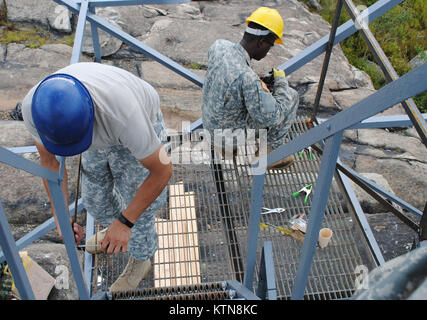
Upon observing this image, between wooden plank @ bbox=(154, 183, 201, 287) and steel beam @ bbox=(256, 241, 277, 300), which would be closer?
steel beam @ bbox=(256, 241, 277, 300)

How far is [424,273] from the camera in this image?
0.81 meters

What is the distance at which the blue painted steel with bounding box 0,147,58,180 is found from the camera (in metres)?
1.47

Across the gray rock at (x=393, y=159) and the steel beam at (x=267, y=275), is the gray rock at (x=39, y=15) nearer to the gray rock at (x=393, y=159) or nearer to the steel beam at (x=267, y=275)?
the gray rock at (x=393, y=159)

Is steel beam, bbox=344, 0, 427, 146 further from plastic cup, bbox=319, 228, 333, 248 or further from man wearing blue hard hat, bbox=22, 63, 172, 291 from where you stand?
man wearing blue hard hat, bbox=22, 63, 172, 291

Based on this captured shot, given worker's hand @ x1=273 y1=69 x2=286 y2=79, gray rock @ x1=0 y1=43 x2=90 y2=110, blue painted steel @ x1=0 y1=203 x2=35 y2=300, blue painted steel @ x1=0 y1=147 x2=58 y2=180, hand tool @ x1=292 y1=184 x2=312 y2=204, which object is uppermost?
gray rock @ x1=0 y1=43 x2=90 y2=110

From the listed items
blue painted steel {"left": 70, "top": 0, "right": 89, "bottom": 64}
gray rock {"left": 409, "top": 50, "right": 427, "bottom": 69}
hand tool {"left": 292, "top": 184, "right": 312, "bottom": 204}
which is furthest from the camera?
gray rock {"left": 409, "top": 50, "right": 427, "bottom": 69}

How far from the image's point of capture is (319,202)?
163 cm

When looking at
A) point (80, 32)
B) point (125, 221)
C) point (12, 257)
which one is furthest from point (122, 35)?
point (12, 257)

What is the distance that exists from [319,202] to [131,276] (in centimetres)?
196

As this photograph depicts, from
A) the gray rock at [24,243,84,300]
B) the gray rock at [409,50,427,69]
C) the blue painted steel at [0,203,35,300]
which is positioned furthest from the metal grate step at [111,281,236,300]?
the gray rock at [409,50,427,69]

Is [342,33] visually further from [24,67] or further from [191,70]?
[24,67]

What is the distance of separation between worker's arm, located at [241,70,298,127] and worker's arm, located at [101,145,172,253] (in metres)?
0.94

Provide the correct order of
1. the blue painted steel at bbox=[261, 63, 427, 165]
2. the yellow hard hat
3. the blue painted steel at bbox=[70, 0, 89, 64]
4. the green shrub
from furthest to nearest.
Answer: the green shrub, the yellow hard hat, the blue painted steel at bbox=[70, 0, 89, 64], the blue painted steel at bbox=[261, 63, 427, 165]
